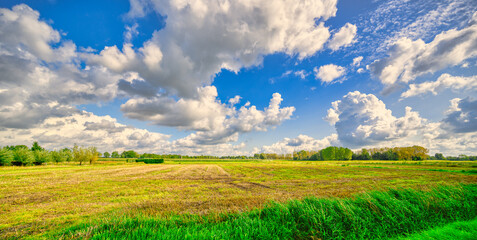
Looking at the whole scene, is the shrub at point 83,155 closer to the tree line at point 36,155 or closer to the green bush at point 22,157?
the tree line at point 36,155

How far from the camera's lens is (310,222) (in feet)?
18.2

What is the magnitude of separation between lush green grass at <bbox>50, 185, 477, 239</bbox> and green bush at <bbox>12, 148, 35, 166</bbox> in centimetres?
8493

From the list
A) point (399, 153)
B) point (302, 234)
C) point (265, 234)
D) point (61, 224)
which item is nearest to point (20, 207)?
point (61, 224)

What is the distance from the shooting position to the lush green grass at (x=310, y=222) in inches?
180

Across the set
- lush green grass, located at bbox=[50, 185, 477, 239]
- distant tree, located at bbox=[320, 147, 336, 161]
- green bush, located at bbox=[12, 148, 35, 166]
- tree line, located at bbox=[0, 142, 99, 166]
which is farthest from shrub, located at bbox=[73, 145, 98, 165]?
distant tree, located at bbox=[320, 147, 336, 161]

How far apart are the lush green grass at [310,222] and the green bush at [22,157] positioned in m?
84.9

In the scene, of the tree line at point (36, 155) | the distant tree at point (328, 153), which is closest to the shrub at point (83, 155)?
the tree line at point (36, 155)

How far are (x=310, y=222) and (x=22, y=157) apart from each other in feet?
301

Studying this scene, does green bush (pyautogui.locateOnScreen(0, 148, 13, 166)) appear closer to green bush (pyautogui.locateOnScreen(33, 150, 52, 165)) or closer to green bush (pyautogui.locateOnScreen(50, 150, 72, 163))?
green bush (pyautogui.locateOnScreen(33, 150, 52, 165))

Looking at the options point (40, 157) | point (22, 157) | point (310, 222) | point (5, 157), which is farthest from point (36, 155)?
point (310, 222)

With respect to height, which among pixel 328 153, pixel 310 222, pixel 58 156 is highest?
pixel 328 153

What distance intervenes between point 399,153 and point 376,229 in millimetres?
170168

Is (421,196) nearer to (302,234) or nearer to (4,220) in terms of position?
(302,234)

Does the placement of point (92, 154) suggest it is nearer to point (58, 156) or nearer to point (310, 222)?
point (58, 156)
